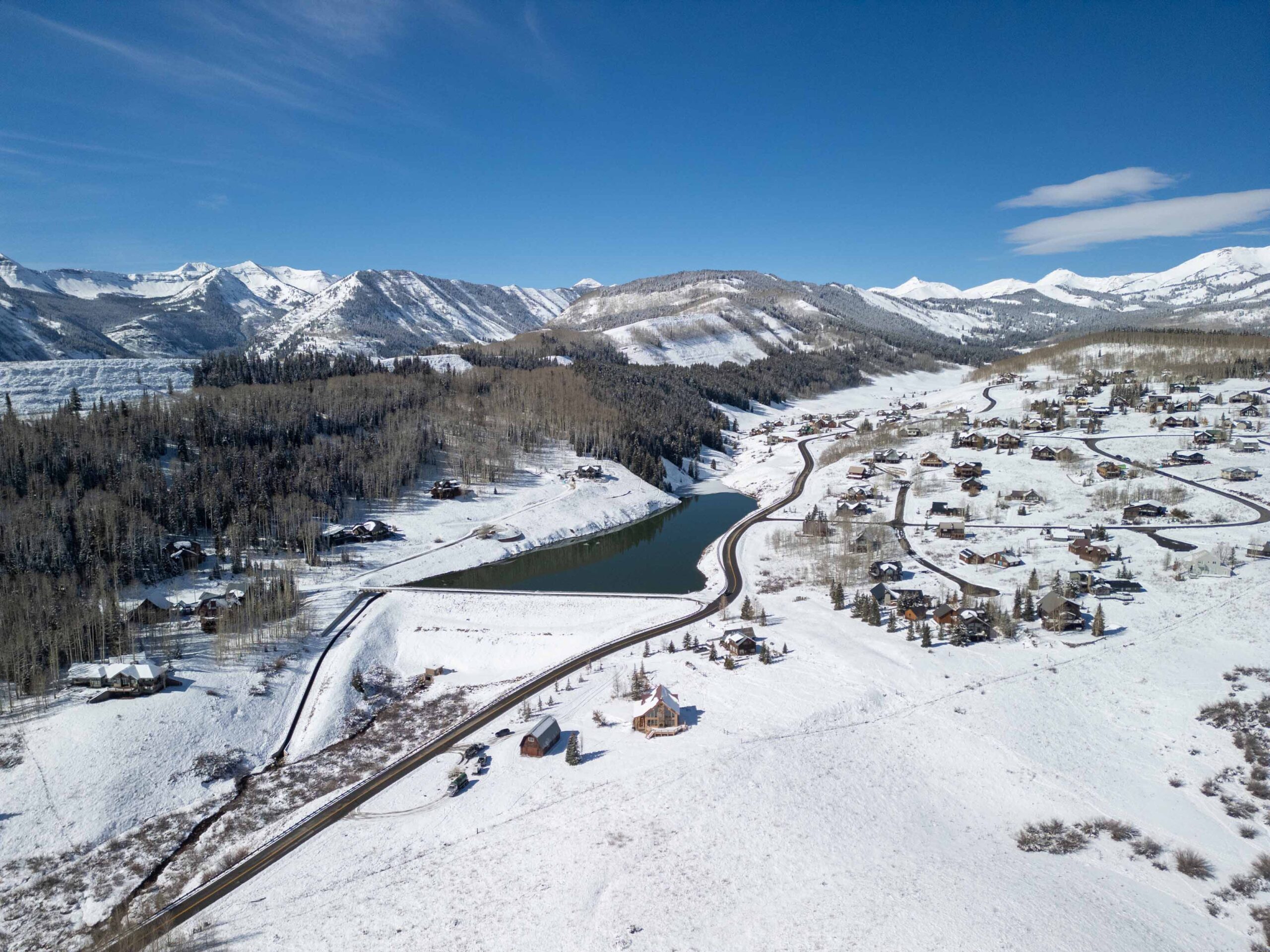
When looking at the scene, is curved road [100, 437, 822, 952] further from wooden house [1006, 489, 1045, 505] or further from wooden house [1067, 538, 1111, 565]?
Answer: wooden house [1006, 489, 1045, 505]

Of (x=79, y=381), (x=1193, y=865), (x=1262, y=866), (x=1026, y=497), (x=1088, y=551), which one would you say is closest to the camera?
(x=1262, y=866)

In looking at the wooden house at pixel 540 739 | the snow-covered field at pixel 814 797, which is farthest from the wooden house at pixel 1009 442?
the wooden house at pixel 540 739

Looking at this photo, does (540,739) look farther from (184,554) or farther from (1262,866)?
(184,554)

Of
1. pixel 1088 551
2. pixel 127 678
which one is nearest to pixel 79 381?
pixel 127 678

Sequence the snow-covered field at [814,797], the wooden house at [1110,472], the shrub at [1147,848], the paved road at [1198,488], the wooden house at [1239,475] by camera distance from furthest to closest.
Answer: the wooden house at [1110,472] → the wooden house at [1239,475] → the paved road at [1198,488] → the shrub at [1147,848] → the snow-covered field at [814,797]

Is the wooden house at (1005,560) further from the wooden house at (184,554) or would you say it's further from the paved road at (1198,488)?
the wooden house at (184,554)

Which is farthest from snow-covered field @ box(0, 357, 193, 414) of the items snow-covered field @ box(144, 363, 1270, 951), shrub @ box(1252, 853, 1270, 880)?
Answer: shrub @ box(1252, 853, 1270, 880)

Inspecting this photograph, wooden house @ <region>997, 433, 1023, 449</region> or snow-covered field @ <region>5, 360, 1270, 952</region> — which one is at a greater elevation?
wooden house @ <region>997, 433, 1023, 449</region>
